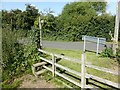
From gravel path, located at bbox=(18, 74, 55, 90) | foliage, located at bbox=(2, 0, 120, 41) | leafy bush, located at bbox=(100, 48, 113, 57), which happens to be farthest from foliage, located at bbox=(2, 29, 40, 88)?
foliage, located at bbox=(2, 0, 120, 41)

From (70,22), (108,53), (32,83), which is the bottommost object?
(32,83)

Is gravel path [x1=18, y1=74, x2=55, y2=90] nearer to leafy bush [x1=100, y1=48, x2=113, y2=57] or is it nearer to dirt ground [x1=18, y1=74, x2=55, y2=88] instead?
dirt ground [x1=18, y1=74, x2=55, y2=88]

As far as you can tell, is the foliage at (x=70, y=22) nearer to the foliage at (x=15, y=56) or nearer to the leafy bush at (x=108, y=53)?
the leafy bush at (x=108, y=53)

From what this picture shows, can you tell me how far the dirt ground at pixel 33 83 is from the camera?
5.53 m

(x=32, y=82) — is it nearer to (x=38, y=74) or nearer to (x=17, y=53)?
(x=38, y=74)

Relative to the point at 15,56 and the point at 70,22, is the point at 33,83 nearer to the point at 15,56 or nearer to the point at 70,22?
the point at 15,56

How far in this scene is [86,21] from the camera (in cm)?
1823

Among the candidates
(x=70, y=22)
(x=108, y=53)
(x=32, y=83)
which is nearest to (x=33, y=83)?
(x=32, y=83)

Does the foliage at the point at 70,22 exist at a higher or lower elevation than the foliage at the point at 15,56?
higher

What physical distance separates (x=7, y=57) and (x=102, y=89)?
3629 millimetres

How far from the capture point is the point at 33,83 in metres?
5.71

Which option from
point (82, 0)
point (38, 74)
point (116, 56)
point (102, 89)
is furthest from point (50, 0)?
point (102, 89)

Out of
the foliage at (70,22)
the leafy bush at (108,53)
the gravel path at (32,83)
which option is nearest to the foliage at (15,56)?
the gravel path at (32,83)

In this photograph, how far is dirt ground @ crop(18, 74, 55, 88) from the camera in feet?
18.2
